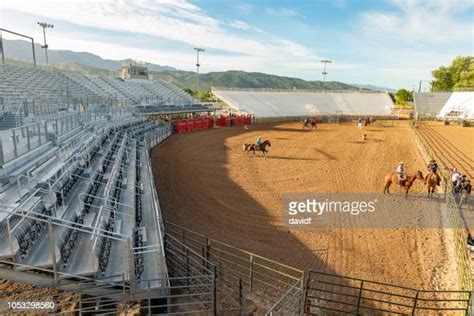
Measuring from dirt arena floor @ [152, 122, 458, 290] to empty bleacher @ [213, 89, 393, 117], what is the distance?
29909 millimetres

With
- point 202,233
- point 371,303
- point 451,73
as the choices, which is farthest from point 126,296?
point 451,73

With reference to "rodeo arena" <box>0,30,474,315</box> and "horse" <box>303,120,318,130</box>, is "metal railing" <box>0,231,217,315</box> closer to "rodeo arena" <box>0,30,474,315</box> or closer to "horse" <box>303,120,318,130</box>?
"rodeo arena" <box>0,30,474,315</box>

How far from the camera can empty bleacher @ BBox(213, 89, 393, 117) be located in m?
57.1

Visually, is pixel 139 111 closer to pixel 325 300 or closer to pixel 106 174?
pixel 106 174

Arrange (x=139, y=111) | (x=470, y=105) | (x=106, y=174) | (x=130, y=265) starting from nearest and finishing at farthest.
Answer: (x=130, y=265) < (x=106, y=174) < (x=139, y=111) < (x=470, y=105)

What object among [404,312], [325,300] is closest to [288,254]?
[325,300]

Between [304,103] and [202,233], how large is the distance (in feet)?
187

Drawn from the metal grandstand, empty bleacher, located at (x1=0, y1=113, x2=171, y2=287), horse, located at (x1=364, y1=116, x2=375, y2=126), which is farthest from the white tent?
empty bleacher, located at (x1=0, y1=113, x2=171, y2=287)

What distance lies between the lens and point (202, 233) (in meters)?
10.7

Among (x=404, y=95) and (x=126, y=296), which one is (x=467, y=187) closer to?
(x=126, y=296)

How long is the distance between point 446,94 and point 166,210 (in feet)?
204

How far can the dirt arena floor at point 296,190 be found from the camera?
9.29m

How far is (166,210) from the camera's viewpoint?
491 inches

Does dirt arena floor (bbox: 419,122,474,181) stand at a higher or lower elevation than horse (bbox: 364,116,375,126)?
lower
